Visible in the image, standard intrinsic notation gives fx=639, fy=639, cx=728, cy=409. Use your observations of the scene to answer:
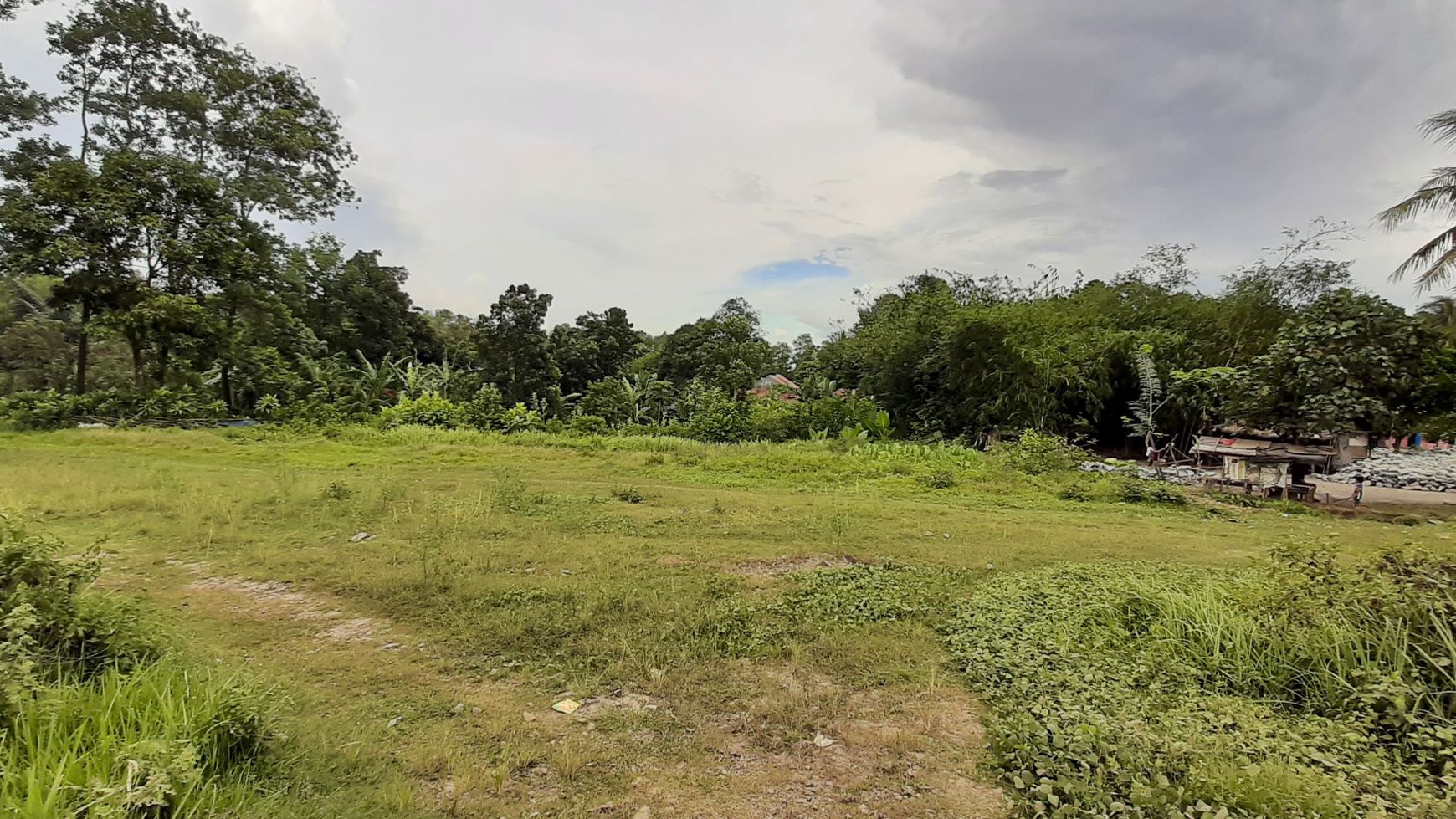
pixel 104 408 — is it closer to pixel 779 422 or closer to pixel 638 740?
pixel 779 422

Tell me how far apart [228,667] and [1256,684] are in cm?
526

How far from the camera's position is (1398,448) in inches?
792

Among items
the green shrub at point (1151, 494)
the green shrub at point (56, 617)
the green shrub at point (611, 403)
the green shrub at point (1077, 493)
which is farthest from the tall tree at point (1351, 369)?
the green shrub at point (611, 403)

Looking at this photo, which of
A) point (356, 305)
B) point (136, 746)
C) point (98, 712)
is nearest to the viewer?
point (136, 746)

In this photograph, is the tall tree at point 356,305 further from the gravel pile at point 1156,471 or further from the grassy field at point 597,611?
the gravel pile at point 1156,471

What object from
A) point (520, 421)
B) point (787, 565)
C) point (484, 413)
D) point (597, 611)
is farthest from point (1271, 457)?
point (484, 413)

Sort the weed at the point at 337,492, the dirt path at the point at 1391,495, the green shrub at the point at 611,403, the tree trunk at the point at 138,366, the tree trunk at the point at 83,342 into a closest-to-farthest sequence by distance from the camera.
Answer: the weed at the point at 337,492 → the dirt path at the point at 1391,495 → the tree trunk at the point at 83,342 → the tree trunk at the point at 138,366 → the green shrub at the point at 611,403

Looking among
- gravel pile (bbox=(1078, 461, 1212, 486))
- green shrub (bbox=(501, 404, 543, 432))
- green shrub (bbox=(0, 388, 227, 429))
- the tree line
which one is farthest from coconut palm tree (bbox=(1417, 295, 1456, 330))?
green shrub (bbox=(0, 388, 227, 429))

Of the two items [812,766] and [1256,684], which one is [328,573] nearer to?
[812,766]

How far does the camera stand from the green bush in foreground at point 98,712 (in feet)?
6.11

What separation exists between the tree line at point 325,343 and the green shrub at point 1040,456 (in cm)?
252

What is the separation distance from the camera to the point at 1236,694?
10.5 feet

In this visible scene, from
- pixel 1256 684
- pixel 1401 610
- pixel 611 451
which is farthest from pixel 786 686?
pixel 611 451

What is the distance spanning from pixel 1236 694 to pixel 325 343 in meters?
25.2
